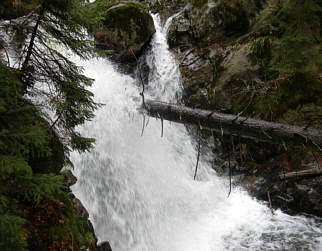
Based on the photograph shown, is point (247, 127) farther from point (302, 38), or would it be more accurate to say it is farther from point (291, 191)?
point (302, 38)

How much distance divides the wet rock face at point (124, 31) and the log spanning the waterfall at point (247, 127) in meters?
6.43

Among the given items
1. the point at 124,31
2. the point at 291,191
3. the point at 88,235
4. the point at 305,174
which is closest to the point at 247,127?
the point at 305,174

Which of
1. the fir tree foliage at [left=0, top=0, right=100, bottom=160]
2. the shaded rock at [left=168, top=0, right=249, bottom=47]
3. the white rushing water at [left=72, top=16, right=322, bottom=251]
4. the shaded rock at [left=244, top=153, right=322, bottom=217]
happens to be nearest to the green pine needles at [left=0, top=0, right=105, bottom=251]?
the fir tree foliage at [left=0, top=0, right=100, bottom=160]

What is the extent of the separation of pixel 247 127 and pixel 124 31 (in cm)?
819

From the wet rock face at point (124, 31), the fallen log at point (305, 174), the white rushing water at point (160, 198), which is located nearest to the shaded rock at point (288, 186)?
the fallen log at point (305, 174)

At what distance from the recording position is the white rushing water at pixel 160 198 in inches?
211

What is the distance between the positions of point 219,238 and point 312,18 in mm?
6473

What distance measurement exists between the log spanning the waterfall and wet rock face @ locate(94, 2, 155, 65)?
6.43 meters

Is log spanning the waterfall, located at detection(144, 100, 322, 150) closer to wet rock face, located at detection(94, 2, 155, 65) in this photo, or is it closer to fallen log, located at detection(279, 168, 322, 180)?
fallen log, located at detection(279, 168, 322, 180)

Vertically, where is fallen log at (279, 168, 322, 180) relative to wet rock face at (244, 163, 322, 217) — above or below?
above

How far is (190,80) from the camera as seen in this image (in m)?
9.97

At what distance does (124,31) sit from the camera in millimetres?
10836

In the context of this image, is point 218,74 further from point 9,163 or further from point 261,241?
point 9,163

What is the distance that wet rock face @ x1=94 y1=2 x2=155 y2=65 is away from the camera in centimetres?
1078
